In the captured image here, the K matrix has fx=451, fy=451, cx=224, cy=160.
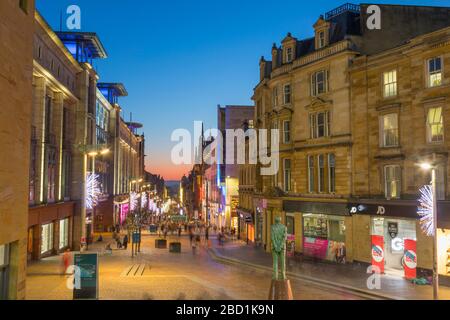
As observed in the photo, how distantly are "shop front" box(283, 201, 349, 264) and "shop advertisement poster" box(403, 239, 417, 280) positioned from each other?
18.7 feet

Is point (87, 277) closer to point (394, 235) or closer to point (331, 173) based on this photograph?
point (394, 235)

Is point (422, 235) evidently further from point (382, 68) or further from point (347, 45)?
point (347, 45)

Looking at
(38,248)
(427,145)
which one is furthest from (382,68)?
(38,248)

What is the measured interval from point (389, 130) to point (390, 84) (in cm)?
281

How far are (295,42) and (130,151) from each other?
57387mm

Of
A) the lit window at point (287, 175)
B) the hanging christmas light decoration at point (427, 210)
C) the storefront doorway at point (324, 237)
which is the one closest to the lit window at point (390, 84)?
the hanging christmas light decoration at point (427, 210)

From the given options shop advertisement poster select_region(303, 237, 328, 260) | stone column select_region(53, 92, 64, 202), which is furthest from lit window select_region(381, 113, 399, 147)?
stone column select_region(53, 92, 64, 202)

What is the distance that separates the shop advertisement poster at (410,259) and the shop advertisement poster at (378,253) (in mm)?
1983

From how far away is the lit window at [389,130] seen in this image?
27.2 metres

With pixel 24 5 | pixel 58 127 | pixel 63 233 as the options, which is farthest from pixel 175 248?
pixel 24 5

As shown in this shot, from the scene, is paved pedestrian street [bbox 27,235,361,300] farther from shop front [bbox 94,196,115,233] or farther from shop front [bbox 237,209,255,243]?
shop front [bbox 94,196,115,233]

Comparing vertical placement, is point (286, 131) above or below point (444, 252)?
above

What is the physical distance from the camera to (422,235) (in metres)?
24.6

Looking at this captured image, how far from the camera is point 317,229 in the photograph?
33.1 metres
